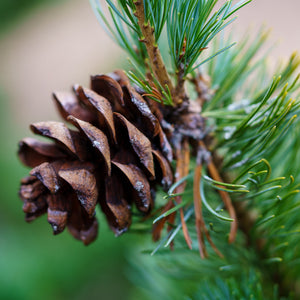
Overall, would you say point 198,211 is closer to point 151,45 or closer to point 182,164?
point 182,164

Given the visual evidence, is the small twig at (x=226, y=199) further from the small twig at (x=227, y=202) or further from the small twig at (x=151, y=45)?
the small twig at (x=151, y=45)

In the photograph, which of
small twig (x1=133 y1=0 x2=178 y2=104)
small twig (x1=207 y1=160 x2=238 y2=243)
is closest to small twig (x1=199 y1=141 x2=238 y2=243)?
small twig (x1=207 y1=160 x2=238 y2=243)

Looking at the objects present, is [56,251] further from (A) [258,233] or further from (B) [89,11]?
(B) [89,11]

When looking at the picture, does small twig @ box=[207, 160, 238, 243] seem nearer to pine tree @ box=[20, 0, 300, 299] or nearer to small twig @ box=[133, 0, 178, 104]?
pine tree @ box=[20, 0, 300, 299]

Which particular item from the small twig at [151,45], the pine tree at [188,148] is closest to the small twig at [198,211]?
the pine tree at [188,148]

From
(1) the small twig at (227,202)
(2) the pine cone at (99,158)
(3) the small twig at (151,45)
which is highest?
(3) the small twig at (151,45)

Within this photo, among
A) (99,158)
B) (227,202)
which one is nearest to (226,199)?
(227,202)

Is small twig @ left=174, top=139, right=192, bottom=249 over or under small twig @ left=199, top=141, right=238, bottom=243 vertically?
over

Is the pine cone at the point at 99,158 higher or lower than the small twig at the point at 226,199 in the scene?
higher
